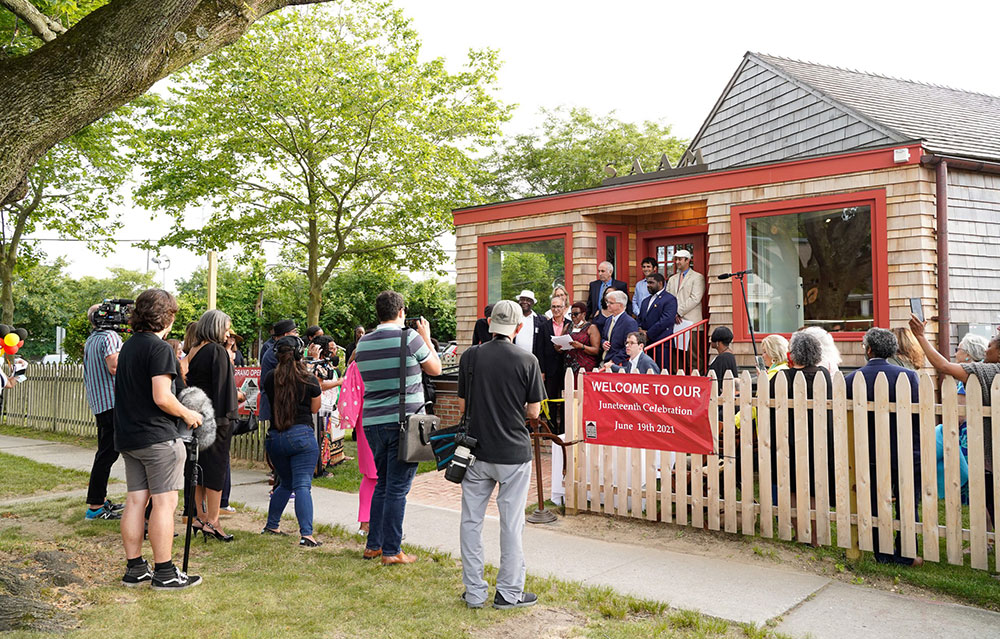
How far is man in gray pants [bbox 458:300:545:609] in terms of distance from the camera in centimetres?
458

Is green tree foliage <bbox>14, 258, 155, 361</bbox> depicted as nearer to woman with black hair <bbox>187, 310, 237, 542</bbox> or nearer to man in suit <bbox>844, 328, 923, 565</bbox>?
woman with black hair <bbox>187, 310, 237, 542</bbox>

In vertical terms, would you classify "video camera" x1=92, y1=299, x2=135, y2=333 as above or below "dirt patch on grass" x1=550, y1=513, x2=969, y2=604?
above

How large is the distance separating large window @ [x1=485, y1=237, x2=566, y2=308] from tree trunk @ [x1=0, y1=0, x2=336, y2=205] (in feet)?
24.0

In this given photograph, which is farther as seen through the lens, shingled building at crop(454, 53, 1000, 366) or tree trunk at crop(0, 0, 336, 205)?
shingled building at crop(454, 53, 1000, 366)

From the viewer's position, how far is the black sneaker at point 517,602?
14.9 ft

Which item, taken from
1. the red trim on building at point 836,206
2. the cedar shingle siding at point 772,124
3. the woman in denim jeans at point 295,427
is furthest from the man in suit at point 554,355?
the cedar shingle siding at point 772,124

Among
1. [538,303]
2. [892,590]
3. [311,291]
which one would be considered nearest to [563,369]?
[538,303]

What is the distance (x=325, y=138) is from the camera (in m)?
20.3

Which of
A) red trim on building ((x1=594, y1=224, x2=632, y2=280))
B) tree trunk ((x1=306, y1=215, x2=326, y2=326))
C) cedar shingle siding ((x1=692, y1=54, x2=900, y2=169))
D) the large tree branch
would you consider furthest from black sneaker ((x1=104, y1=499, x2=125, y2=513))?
tree trunk ((x1=306, y1=215, x2=326, y2=326))

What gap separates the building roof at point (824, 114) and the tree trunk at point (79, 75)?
9177 millimetres

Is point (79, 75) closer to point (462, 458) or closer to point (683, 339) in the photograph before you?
point (462, 458)

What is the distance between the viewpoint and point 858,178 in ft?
29.3

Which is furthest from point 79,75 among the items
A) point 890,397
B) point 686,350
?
point 686,350

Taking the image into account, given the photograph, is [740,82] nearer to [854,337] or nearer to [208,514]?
[854,337]
